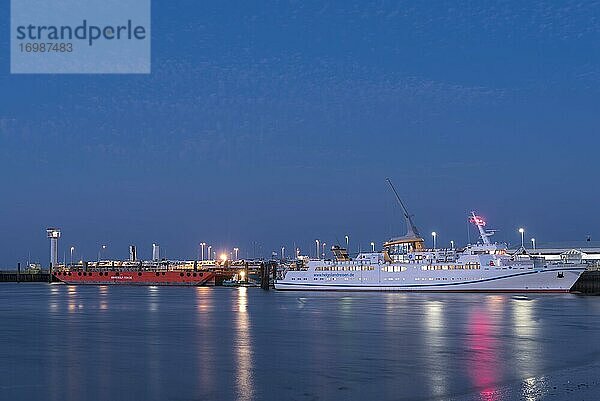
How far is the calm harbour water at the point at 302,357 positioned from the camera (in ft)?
74.4

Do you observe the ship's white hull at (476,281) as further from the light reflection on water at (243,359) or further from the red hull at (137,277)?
the red hull at (137,277)

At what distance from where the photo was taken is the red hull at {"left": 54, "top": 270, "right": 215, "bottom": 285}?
154m

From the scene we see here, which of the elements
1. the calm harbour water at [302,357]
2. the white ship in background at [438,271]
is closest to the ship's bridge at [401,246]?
the white ship in background at [438,271]

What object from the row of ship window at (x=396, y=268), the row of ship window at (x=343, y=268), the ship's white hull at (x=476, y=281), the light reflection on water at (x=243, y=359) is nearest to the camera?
the light reflection on water at (x=243, y=359)

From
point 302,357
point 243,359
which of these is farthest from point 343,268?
point 243,359

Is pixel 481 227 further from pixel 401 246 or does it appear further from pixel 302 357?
pixel 302 357

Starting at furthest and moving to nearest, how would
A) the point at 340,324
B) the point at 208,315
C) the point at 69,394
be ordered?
1. the point at 208,315
2. the point at 340,324
3. the point at 69,394

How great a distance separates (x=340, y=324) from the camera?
47.3 meters

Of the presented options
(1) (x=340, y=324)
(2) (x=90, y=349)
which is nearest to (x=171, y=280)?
(1) (x=340, y=324)

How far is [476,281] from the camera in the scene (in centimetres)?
9588

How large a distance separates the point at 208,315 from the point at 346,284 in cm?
4756

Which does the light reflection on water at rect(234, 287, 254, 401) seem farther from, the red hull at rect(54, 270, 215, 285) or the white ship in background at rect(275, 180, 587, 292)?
the red hull at rect(54, 270, 215, 285)

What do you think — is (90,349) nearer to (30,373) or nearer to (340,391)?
(30,373)

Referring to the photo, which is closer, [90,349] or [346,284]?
[90,349]
